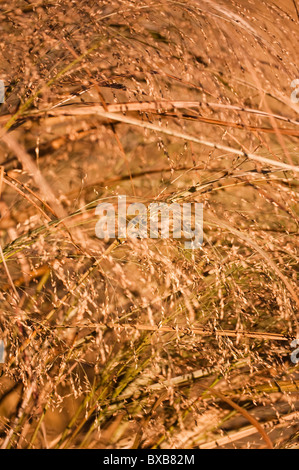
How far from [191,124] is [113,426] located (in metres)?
0.80

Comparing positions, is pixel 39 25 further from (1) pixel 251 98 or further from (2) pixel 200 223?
(1) pixel 251 98

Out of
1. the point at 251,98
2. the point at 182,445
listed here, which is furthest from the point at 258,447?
the point at 251,98

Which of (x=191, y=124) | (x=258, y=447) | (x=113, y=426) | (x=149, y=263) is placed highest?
(x=191, y=124)

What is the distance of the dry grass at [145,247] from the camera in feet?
2.43

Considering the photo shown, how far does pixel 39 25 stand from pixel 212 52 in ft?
1.39

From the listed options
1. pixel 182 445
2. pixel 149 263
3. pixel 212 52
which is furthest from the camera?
pixel 212 52

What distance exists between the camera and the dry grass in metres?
0.74

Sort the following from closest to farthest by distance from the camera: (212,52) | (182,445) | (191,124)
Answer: (182,445) < (212,52) < (191,124)

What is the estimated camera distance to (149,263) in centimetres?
74

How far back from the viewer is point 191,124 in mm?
1136

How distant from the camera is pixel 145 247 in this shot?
740 millimetres
